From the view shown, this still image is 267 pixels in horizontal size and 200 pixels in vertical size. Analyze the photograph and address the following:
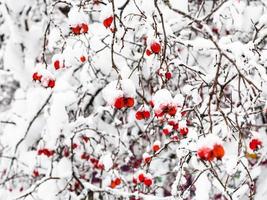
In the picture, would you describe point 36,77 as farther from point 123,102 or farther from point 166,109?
point 166,109

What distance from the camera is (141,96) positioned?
2053 millimetres

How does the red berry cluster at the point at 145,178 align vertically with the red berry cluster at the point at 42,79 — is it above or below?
below

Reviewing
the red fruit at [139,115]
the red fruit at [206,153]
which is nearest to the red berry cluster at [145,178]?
the red fruit at [139,115]

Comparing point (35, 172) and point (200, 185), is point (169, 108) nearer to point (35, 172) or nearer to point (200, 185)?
point (200, 185)

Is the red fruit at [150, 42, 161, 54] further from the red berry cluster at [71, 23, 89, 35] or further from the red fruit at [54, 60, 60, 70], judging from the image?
the red fruit at [54, 60, 60, 70]

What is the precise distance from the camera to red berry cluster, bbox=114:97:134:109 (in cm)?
161

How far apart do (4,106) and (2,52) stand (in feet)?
11.0

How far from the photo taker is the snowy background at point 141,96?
181 cm

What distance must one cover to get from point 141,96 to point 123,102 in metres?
0.44

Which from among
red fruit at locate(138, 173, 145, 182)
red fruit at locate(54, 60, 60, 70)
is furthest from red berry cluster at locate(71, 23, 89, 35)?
red fruit at locate(138, 173, 145, 182)

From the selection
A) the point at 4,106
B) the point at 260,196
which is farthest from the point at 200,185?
the point at 4,106

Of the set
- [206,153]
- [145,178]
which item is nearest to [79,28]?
[206,153]

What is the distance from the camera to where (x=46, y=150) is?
324 cm

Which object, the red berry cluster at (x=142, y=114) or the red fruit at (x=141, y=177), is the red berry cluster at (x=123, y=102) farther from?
the red fruit at (x=141, y=177)
